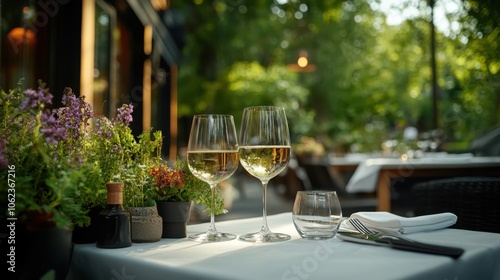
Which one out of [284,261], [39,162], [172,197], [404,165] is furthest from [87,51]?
[284,261]

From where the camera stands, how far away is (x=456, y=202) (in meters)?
1.98

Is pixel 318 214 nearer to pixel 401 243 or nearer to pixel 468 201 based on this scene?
pixel 401 243

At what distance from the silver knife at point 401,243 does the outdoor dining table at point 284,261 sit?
1 cm

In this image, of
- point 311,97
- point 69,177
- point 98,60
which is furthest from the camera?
point 311,97

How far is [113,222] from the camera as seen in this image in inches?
42.0

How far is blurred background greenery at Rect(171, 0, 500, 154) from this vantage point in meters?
5.18

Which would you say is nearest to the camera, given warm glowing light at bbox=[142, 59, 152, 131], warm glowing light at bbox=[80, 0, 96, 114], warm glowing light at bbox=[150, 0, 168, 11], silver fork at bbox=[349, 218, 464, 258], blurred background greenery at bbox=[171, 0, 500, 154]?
silver fork at bbox=[349, 218, 464, 258]

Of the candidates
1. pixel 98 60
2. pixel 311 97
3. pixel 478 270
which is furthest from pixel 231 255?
pixel 311 97

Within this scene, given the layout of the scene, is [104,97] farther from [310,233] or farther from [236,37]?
[236,37]

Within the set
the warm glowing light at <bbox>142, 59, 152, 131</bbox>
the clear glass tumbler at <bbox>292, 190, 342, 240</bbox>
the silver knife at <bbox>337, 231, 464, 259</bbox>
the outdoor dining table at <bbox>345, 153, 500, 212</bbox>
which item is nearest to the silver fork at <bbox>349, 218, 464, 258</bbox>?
the silver knife at <bbox>337, 231, 464, 259</bbox>

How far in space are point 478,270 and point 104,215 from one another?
0.81 meters

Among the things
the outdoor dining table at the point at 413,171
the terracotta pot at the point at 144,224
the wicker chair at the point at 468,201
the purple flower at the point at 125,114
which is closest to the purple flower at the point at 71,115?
the purple flower at the point at 125,114

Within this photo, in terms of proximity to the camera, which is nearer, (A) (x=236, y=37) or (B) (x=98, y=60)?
(B) (x=98, y=60)

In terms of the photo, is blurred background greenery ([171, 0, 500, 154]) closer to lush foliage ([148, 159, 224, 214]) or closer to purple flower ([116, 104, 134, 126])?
lush foliage ([148, 159, 224, 214])
